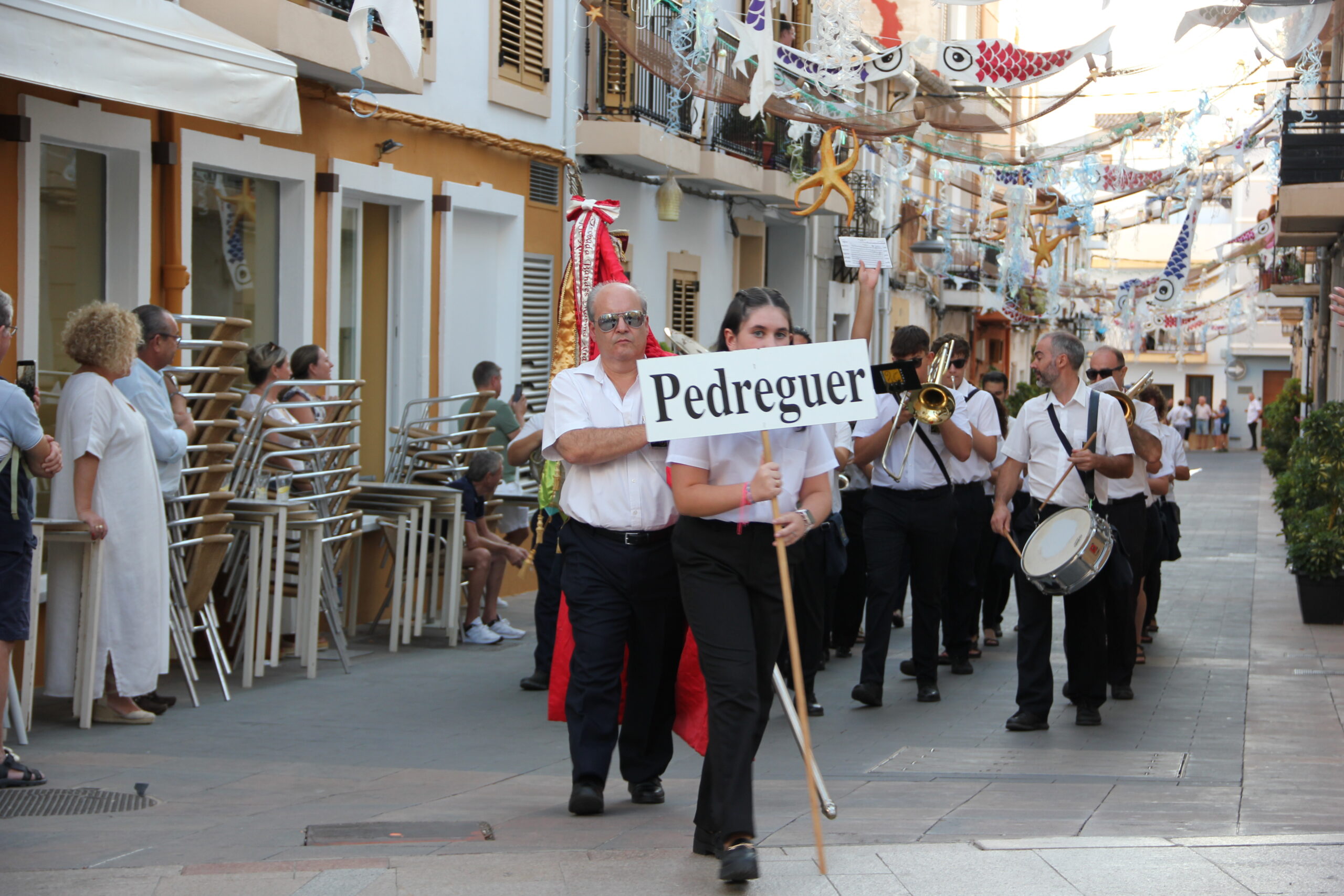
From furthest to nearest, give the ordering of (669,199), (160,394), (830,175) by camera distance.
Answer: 1. (669,199)
2. (830,175)
3. (160,394)

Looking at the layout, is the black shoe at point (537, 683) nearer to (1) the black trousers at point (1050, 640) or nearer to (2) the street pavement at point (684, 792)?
(2) the street pavement at point (684, 792)

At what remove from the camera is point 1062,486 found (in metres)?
8.34

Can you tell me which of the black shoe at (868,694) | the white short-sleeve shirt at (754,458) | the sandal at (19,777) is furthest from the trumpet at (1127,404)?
the sandal at (19,777)

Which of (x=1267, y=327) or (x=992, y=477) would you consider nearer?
(x=992, y=477)

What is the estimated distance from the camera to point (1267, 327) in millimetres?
68875

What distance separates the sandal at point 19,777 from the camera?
6297 mm

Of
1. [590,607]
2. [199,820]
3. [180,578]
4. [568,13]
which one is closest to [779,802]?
[590,607]

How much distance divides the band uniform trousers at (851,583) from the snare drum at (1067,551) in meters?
2.32

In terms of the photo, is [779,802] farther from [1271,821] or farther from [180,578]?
[180,578]

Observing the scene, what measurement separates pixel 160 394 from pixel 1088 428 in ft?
14.9

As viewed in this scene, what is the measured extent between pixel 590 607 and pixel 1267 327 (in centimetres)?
6827

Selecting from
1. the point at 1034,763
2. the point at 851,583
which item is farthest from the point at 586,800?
the point at 851,583

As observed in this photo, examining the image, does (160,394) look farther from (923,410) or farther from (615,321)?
(923,410)

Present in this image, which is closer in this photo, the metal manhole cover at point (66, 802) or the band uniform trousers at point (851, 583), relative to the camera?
the metal manhole cover at point (66, 802)
